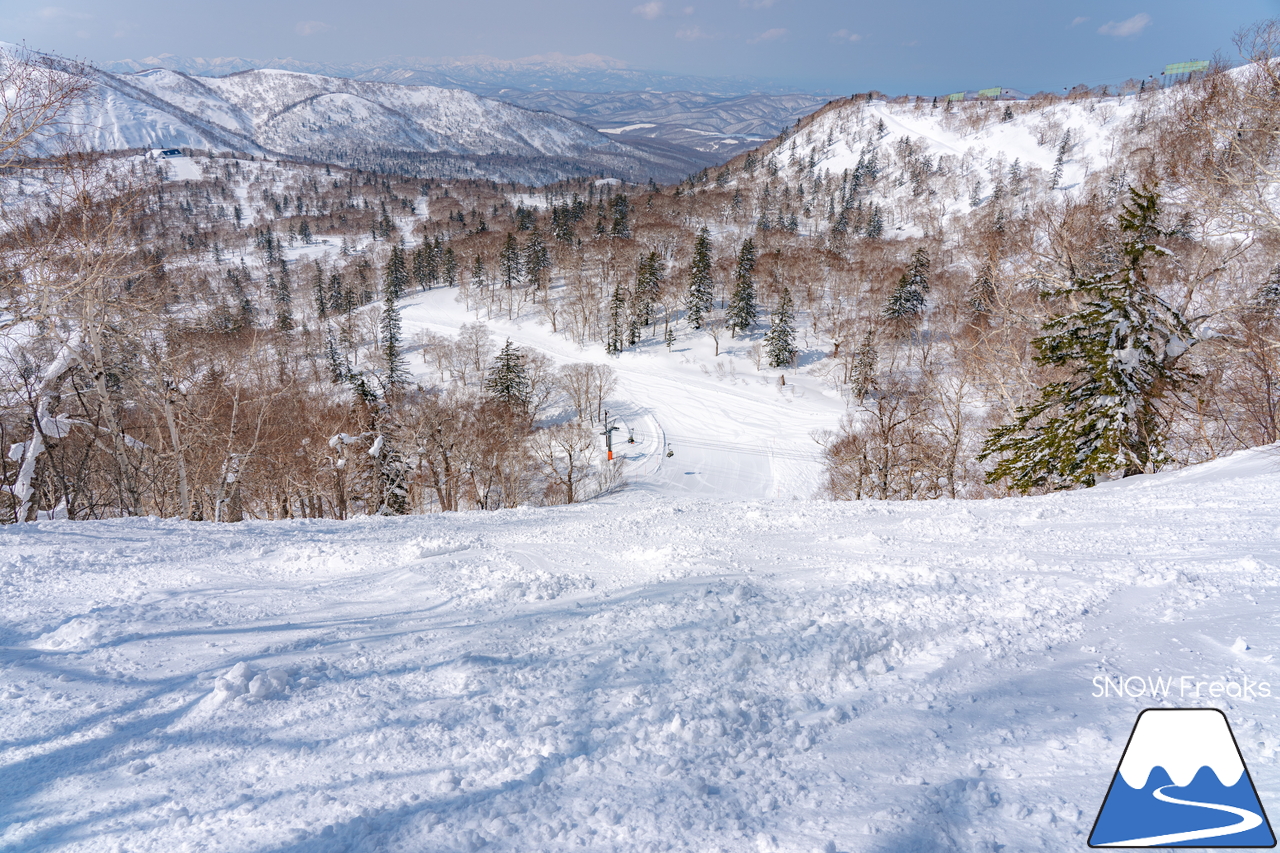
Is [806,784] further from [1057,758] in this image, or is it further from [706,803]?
[1057,758]

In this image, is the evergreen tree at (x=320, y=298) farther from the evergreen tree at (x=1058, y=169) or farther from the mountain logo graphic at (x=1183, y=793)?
the evergreen tree at (x=1058, y=169)

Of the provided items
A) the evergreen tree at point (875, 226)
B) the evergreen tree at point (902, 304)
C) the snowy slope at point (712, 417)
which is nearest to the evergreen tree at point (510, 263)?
the snowy slope at point (712, 417)

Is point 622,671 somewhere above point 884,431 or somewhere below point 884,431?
above

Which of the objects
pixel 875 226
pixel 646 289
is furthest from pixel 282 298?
pixel 875 226

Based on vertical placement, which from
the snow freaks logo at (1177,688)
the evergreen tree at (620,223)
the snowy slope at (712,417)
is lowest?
the snowy slope at (712,417)

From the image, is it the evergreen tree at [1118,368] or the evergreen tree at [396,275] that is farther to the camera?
the evergreen tree at [396,275]

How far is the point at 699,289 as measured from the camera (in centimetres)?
5991

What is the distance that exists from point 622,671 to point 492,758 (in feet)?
3.73

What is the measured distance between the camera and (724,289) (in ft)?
220

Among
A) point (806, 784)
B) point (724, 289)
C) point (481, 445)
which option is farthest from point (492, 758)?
point (724, 289)

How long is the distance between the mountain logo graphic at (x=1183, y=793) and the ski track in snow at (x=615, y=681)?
4.1 inches

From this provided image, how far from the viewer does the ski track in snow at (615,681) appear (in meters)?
2.65

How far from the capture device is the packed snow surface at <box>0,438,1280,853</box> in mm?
2645

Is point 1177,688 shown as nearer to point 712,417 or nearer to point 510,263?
point 712,417
